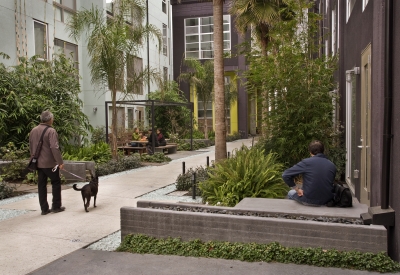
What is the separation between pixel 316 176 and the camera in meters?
5.44

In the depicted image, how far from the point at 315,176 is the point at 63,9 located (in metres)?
15.5

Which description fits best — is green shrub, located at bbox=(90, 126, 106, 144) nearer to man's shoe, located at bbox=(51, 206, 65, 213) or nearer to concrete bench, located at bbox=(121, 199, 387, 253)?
man's shoe, located at bbox=(51, 206, 65, 213)

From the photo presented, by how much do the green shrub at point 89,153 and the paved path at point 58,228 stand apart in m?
2.60

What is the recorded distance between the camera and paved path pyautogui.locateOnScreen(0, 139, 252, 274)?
205 inches

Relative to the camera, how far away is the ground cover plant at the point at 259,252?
4.36m

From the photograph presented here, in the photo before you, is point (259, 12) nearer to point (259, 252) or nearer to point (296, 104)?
point (296, 104)

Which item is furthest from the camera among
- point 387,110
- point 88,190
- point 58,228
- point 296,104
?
point 296,104

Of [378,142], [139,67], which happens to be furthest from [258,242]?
[139,67]

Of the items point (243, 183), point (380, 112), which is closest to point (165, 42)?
point (243, 183)

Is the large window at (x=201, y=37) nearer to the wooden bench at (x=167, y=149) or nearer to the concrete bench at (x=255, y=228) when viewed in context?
the wooden bench at (x=167, y=149)

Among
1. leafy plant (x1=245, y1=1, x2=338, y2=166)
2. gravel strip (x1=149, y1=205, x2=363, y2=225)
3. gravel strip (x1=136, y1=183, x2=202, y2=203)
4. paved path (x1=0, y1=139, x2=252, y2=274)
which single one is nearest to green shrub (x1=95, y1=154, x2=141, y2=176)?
paved path (x1=0, y1=139, x2=252, y2=274)

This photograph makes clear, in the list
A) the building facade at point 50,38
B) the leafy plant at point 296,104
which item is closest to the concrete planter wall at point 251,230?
the leafy plant at point 296,104

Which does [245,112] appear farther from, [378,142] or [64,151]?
[378,142]

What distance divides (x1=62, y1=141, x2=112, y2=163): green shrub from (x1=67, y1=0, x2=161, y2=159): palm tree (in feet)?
1.02
